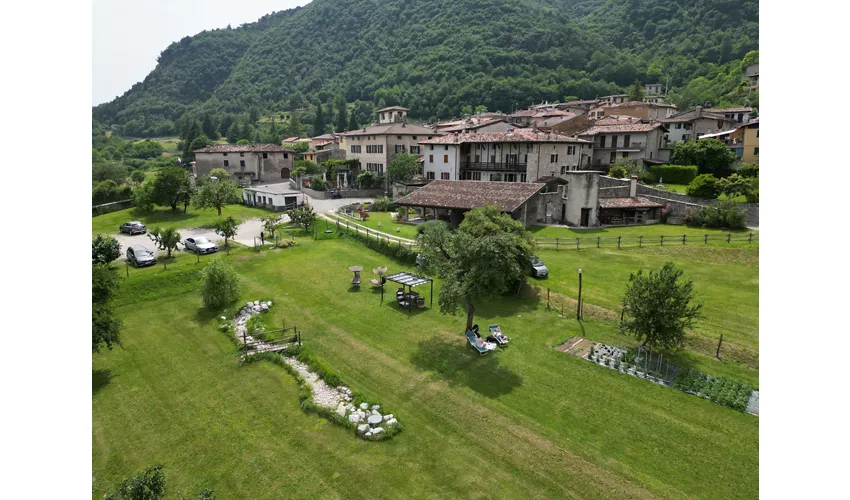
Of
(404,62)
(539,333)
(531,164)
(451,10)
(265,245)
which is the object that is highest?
(451,10)

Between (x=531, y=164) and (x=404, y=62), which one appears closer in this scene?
(x=531, y=164)

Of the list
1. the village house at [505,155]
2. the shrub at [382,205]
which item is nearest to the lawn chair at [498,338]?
the village house at [505,155]

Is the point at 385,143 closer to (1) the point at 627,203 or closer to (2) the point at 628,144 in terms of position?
(2) the point at 628,144

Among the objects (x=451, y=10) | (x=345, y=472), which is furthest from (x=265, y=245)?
(x=451, y=10)

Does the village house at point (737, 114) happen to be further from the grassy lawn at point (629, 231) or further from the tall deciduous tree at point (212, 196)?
the tall deciduous tree at point (212, 196)

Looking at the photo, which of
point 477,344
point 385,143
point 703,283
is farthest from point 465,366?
point 385,143

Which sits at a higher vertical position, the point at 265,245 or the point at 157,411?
the point at 265,245

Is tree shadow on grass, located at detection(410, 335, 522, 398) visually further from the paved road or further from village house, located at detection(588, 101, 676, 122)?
village house, located at detection(588, 101, 676, 122)

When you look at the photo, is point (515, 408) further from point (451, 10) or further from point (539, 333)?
point (451, 10)
